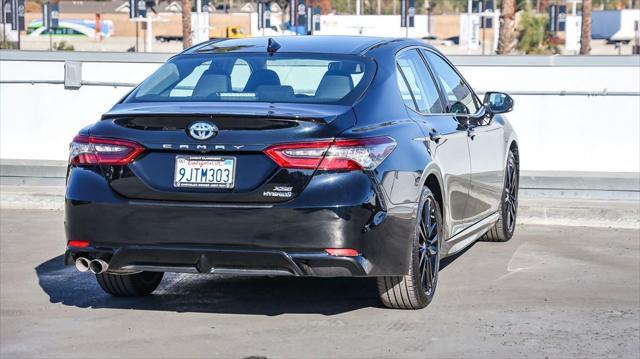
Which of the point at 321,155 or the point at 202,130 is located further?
the point at 202,130

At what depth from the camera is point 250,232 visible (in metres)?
6.36

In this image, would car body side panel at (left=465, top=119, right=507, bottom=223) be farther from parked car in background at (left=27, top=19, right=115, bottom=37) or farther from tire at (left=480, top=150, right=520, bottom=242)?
parked car in background at (left=27, top=19, right=115, bottom=37)

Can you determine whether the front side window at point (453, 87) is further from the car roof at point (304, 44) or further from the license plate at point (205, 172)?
the license plate at point (205, 172)

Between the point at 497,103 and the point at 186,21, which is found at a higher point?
the point at 497,103

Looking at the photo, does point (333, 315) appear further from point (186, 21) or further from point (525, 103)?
point (186, 21)

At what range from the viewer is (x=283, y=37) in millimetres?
8023

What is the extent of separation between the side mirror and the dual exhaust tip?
3.36m

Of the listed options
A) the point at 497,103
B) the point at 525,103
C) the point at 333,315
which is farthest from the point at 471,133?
the point at 525,103

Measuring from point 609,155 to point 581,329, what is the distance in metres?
6.83

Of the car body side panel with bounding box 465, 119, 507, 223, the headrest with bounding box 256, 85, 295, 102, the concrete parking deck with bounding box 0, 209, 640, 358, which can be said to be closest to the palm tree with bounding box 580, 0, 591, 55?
the car body side panel with bounding box 465, 119, 507, 223

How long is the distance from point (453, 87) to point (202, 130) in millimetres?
2703

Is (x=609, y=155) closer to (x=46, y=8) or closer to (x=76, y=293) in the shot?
(x=76, y=293)

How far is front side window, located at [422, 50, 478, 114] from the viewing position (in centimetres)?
836

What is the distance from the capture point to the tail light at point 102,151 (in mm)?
6527
